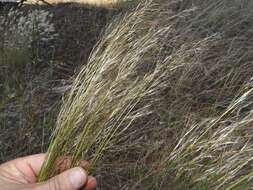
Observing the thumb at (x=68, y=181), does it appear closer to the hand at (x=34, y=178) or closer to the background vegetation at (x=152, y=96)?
the hand at (x=34, y=178)

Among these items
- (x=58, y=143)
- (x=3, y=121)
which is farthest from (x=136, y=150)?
(x=3, y=121)

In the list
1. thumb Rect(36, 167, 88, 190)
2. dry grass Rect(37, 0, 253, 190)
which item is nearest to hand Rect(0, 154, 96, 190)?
thumb Rect(36, 167, 88, 190)

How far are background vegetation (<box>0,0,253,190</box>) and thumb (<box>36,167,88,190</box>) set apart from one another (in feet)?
0.61

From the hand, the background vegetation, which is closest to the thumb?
the hand

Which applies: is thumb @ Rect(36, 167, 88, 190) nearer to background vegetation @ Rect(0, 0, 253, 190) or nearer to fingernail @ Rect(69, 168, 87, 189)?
fingernail @ Rect(69, 168, 87, 189)

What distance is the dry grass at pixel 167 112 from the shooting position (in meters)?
1.96

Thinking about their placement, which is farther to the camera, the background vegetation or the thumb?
the background vegetation

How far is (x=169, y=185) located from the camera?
6.95 feet

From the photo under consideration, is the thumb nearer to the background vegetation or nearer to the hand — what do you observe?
the hand

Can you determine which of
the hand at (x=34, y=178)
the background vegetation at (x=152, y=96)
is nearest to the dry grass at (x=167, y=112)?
the background vegetation at (x=152, y=96)

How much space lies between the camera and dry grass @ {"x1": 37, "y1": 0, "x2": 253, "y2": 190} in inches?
77.0

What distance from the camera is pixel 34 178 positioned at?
6.79 feet

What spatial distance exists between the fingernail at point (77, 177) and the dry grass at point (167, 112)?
0.61ft

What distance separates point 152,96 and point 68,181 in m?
1.16
